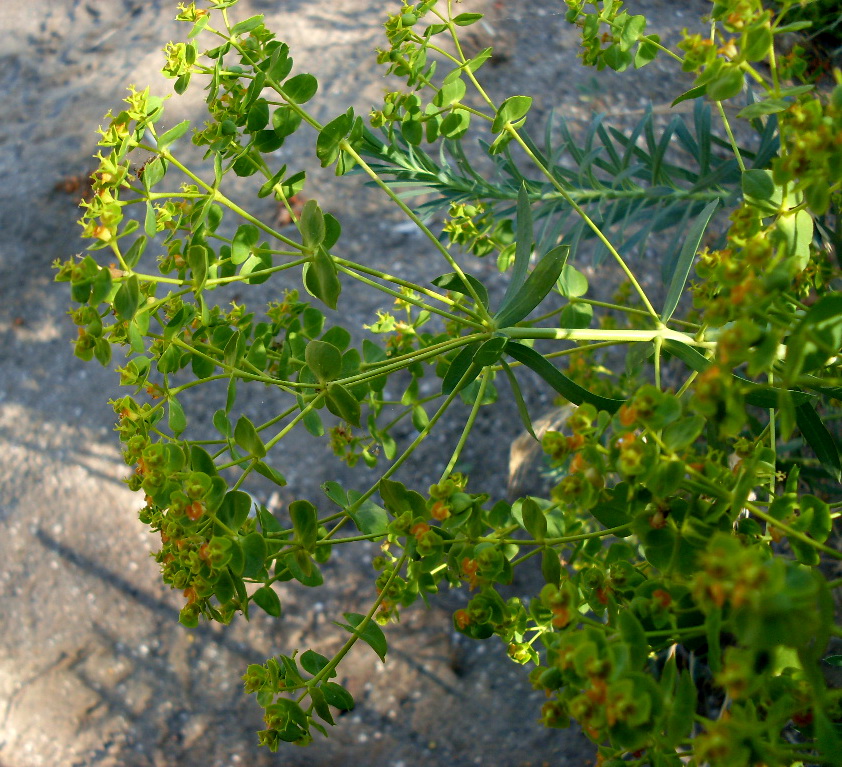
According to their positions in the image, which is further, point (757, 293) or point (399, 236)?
point (399, 236)

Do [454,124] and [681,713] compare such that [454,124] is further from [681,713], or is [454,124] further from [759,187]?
[681,713]

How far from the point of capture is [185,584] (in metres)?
0.76

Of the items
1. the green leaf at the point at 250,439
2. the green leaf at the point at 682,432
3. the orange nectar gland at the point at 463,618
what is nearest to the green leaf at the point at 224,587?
the green leaf at the point at 250,439

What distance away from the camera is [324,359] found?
76 cm

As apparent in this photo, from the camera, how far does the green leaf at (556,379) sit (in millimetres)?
820

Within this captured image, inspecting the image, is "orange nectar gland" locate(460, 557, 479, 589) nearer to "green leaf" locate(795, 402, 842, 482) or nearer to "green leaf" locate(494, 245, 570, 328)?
"green leaf" locate(494, 245, 570, 328)

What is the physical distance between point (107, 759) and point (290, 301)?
60.7 inches

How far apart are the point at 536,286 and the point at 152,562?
1854 millimetres

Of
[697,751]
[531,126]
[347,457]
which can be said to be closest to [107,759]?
[347,457]

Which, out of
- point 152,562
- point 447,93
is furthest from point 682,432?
point 152,562

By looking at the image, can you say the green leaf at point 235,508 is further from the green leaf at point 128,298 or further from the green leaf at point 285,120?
the green leaf at point 285,120

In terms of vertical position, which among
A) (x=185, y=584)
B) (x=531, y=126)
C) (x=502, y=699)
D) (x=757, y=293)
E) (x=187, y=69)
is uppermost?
(x=187, y=69)

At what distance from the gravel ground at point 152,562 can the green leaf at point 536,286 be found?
133cm

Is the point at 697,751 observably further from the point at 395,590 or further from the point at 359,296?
the point at 359,296
